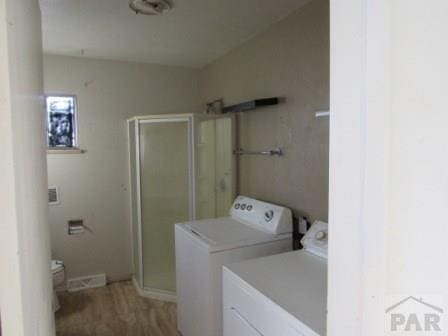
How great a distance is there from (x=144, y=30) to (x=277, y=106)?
1.21 m

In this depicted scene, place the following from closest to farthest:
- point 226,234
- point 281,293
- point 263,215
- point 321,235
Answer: point 281,293, point 321,235, point 226,234, point 263,215

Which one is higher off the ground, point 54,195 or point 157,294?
point 54,195

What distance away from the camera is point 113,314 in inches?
111

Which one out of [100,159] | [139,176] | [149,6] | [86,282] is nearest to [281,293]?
[149,6]

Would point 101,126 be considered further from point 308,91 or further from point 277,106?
point 308,91

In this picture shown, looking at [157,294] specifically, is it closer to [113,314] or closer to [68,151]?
[113,314]

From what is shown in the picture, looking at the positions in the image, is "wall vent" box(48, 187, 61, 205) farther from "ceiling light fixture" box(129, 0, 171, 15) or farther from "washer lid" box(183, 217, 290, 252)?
"ceiling light fixture" box(129, 0, 171, 15)

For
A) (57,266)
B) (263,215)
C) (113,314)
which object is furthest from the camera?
(57,266)

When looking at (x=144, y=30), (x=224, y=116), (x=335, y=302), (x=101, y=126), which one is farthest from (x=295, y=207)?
(x=101, y=126)

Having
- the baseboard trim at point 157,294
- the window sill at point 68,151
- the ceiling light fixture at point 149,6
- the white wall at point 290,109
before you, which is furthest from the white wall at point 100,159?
the ceiling light fixture at point 149,6

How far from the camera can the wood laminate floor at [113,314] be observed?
2578mm

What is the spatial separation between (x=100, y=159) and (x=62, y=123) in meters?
0.52

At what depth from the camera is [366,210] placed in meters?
0.65

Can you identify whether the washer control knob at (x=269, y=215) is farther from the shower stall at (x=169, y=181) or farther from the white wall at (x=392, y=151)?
the white wall at (x=392, y=151)
